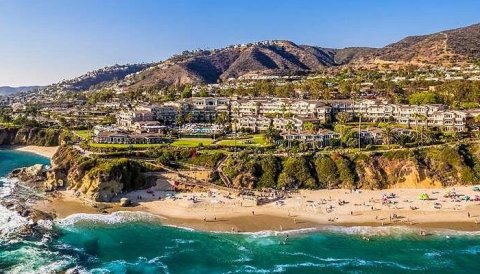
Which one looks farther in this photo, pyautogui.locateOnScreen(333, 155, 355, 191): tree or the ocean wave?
pyautogui.locateOnScreen(333, 155, 355, 191): tree

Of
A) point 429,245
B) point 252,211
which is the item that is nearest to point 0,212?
point 252,211

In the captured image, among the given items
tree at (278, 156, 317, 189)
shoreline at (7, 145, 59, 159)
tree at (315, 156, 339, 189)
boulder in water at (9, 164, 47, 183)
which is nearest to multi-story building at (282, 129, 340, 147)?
tree at (315, 156, 339, 189)

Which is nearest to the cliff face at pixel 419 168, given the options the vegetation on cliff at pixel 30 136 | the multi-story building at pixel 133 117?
the multi-story building at pixel 133 117

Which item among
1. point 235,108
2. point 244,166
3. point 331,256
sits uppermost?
point 235,108

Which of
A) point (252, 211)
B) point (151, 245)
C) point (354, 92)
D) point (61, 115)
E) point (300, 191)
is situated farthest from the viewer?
point (61, 115)

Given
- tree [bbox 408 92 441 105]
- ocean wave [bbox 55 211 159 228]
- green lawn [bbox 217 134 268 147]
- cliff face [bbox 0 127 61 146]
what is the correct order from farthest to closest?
cliff face [bbox 0 127 61 146] → tree [bbox 408 92 441 105] → green lawn [bbox 217 134 268 147] → ocean wave [bbox 55 211 159 228]

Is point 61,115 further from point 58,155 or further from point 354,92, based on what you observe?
point 354,92

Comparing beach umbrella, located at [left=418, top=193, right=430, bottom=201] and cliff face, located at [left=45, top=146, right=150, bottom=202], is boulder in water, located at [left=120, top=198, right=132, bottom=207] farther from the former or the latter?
beach umbrella, located at [left=418, top=193, right=430, bottom=201]
